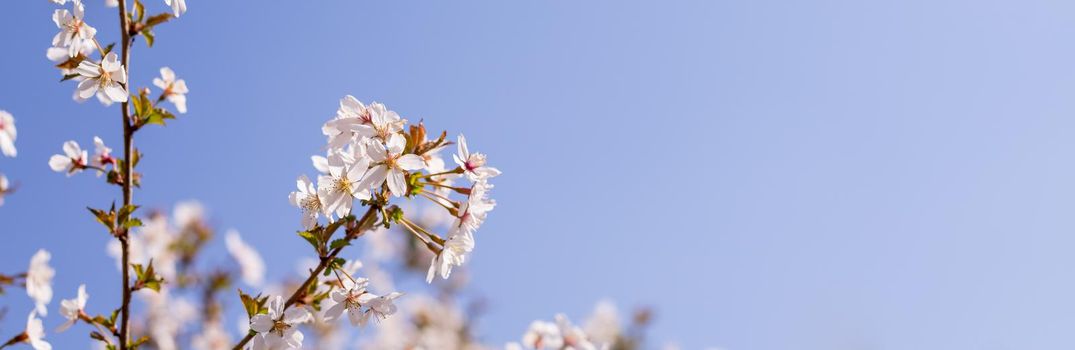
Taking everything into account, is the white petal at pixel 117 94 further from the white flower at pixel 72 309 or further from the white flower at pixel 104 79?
the white flower at pixel 72 309

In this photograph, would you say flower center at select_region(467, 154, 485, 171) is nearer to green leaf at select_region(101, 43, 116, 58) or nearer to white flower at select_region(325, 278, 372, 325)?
white flower at select_region(325, 278, 372, 325)

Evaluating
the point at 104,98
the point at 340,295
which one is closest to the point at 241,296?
the point at 340,295

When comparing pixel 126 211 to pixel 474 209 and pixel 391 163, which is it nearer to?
pixel 391 163

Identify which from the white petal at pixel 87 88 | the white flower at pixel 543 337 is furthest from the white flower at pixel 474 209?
the white flower at pixel 543 337

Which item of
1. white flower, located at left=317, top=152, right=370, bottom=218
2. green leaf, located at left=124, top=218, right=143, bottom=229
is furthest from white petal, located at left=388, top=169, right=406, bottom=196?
green leaf, located at left=124, top=218, right=143, bottom=229

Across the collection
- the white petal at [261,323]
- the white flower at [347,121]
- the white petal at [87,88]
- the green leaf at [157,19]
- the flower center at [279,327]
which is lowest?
the white petal at [261,323]

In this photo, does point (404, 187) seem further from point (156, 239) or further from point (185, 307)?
point (185, 307)
